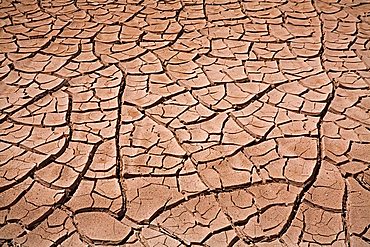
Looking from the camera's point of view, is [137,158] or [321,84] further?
[321,84]

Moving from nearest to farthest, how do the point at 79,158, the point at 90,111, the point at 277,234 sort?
the point at 277,234 → the point at 79,158 → the point at 90,111

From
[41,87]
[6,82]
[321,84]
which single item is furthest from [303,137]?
[6,82]

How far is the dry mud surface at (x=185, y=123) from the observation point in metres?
2.18

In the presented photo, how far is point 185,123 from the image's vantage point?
272 cm

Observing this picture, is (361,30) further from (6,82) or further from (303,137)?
(6,82)

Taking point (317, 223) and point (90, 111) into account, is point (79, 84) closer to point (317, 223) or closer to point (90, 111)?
point (90, 111)

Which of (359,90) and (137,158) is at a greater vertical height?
(359,90)

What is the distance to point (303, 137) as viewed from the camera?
8.61 feet

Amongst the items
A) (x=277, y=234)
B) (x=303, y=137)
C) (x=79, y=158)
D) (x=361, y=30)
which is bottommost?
(x=277, y=234)

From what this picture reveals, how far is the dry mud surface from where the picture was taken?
2178 mm

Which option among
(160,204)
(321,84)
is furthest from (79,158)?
(321,84)

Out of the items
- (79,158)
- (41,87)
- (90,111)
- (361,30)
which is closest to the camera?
(79,158)

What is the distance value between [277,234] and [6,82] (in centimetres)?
192

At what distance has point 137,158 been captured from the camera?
98.6 inches
